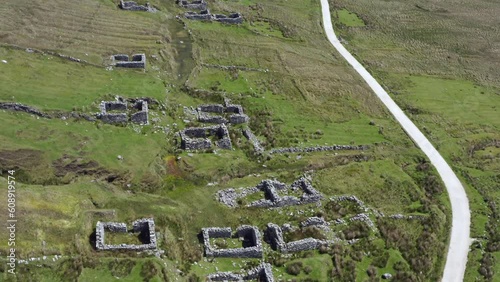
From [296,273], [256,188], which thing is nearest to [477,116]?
[256,188]

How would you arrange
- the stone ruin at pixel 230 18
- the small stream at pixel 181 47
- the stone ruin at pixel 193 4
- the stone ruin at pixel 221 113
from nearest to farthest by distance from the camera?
the stone ruin at pixel 221 113
the small stream at pixel 181 47
the stone ruin at pixel 230 18
the stone ruin at pixel 193 4

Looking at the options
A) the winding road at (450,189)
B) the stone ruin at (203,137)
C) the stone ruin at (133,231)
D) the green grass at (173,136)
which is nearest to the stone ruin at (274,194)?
the green grass at (173,136)

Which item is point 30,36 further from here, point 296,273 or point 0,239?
point 296,273

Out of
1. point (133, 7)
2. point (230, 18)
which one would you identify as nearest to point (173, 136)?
point (133, 7)

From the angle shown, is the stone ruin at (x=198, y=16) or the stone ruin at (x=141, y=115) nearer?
the stone ruin at (x=141, y=115)

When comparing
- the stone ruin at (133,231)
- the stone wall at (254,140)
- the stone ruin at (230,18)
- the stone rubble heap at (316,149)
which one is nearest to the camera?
the stone ruin at (133,231)

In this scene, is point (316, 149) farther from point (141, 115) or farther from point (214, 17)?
point (214, 17)

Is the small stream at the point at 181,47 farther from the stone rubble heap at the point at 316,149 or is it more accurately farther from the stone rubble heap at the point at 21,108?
the stone rubble heap at the point at 21,108

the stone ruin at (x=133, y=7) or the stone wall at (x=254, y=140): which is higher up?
the stone ruin at (x=133, y=7)
